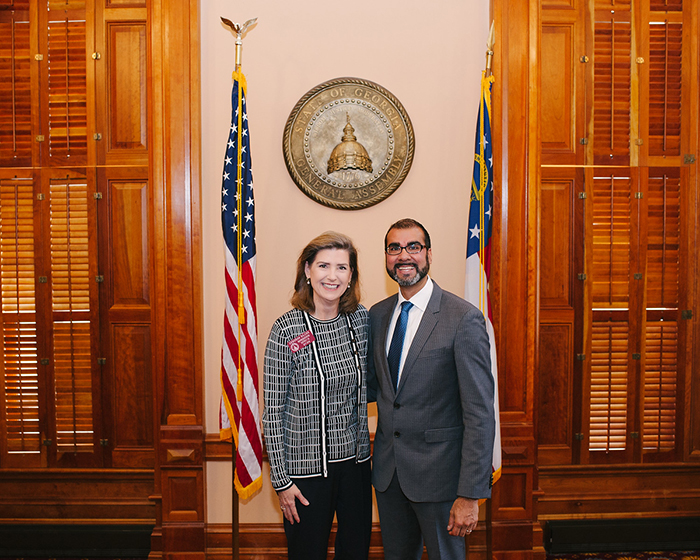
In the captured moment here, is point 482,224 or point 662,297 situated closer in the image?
point 482,224

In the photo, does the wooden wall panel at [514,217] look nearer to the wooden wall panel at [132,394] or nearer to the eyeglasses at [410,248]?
the eyeglasses at [410,248]

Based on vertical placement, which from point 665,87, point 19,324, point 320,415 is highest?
point 665,87

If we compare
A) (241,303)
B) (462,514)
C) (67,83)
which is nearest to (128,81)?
(67,83)

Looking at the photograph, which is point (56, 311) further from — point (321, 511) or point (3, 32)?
point (321, 511)

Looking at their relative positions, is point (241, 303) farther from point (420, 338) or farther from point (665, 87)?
point (665, 87)

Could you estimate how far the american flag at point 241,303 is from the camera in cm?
234

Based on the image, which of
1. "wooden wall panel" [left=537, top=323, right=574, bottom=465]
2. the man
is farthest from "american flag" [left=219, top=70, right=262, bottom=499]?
"wooden wall panel" [left=537, top=323, right=574, bottom=465]

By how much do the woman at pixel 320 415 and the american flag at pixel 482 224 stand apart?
2.49ft

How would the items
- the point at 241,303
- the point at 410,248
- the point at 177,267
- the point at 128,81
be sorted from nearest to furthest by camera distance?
the point at 410,248
the point at 241,303
the point at 177,267
the point at 128,81

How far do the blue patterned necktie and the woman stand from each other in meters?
0.13

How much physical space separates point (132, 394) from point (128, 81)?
1.94m

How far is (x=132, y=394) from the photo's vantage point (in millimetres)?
3012

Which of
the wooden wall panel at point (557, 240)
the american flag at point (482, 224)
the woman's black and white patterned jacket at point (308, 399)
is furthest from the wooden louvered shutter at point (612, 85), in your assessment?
the woman's black and white patterned jacket at point (308, 399)

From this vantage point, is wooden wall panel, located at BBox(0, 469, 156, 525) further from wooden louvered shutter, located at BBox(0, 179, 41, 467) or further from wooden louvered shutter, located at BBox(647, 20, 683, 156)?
wooden louvered shutter, located at BBox(647, 20, 683, 156)
